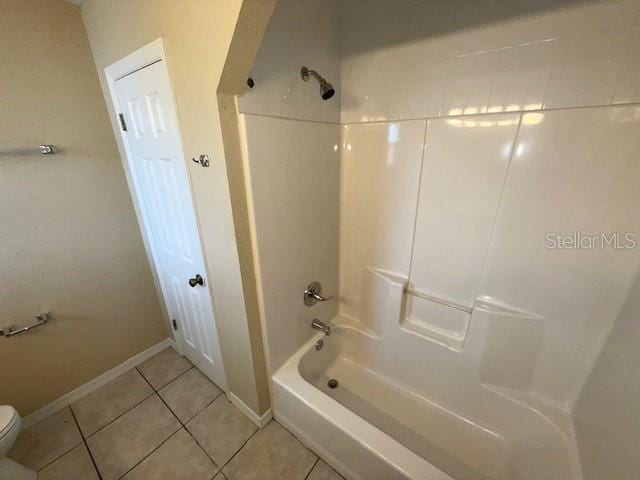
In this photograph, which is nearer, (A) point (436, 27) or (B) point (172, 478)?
(A) point (436, 27)

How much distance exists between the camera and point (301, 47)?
3.47 ft

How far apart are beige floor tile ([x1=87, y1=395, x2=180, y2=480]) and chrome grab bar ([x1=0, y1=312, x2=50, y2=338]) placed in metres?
0.69

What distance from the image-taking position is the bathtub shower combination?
0.91 meters

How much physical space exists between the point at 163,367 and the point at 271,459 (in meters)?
1.06

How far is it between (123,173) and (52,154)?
0.31 meters

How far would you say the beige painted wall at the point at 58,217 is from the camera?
1175 millimetres

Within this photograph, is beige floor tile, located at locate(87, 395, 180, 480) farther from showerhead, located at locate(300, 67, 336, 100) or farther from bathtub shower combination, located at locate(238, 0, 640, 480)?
showerhead, located at locate(300, 67, 336, 100)

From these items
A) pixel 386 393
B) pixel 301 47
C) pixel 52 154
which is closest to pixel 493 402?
pixel 386 393

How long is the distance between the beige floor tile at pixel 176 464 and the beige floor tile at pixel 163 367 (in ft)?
1.49

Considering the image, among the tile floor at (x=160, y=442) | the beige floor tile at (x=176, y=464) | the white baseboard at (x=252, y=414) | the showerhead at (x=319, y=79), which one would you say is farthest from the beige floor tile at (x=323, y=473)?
the showerhead at (x=319, y=79)

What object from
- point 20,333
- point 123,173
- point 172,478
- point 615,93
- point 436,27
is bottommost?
point 172,478

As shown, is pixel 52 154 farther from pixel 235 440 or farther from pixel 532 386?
pixel 532 386

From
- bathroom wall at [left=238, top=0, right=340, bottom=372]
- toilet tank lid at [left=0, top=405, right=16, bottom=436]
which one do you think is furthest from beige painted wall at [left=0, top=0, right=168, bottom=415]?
bathroom wall at [left=238, top=0, right=340, bottom=372]

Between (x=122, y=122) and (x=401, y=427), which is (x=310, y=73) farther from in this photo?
(x=401, y=427)
